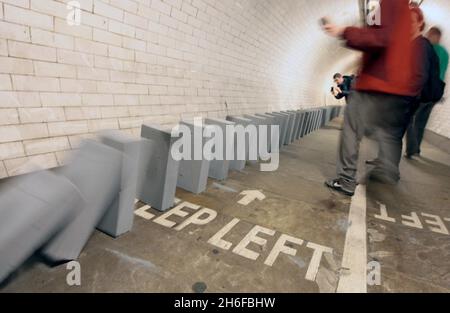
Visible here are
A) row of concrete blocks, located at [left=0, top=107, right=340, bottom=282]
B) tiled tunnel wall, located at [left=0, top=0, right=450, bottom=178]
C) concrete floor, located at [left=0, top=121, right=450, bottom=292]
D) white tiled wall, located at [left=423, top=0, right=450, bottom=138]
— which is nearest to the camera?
row of concrete blocks, located at [left=0, top=107, right=340, bottom=282]

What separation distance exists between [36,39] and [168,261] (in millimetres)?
2243

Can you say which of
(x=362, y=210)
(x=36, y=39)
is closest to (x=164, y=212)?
(x=36, y=39)

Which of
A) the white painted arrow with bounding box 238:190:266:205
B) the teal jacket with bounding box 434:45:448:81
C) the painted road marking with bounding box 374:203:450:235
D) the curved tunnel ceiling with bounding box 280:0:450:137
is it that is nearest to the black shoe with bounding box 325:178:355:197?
the painted road marking with bounding box 374:203:450:235

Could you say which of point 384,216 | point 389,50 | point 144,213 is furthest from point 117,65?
point 384,216

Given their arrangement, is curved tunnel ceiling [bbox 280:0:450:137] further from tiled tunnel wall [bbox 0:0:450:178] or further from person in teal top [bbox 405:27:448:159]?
person in teal top [bbox 405:27:448:159]

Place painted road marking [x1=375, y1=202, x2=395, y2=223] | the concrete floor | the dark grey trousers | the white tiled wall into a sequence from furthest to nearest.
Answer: the white tiled wall → the dark grey trousers → painted road marking [x1=375, y1=202, x2=395, y2=223] → the concrete floor

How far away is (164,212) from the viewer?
8.91 ft

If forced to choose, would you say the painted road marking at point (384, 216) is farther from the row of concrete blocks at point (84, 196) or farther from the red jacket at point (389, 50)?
the row of concrete blocks at point (84, 196)

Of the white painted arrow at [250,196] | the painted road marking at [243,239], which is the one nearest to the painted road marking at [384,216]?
the painted road marking at [243,239]

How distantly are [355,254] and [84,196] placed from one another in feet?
7.18

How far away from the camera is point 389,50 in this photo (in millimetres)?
3061

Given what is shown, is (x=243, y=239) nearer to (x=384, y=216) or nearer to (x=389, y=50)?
(x=384, y=216)

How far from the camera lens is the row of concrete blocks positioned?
5.02ft

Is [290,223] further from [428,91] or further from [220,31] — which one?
[220,31]
